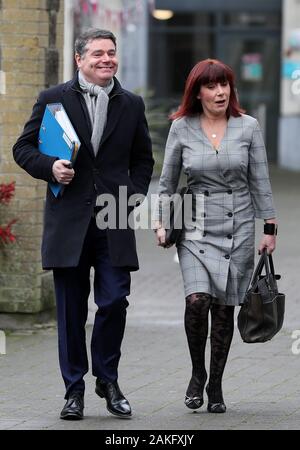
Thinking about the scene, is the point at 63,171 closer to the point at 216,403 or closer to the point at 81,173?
the point at 81,173

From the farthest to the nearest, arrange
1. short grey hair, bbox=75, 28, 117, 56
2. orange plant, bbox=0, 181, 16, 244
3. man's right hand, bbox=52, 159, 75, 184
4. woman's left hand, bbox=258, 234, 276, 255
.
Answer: orange plant, bbox=0, 181, 16, 244
woman's left hand, bbox=258, 234, 276, 255
short grey hair, bbox=75, 28, 117, 56
man's right hand, bbox=52, 159, 75, 184

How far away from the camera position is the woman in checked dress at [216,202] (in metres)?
7.12

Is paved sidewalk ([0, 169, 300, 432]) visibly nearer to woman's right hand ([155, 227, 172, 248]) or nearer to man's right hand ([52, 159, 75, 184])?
woman's right hand ([155, 227, 172, 248])

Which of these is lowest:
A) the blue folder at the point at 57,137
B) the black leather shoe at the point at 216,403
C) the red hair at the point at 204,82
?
the black leather shoe at the point at 216,403

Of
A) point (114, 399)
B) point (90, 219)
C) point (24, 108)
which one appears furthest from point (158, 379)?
point (24, 108)

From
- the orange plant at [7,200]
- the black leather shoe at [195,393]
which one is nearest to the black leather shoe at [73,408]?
the black leather shoe at [195,393]

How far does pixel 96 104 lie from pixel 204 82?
59 centimetres

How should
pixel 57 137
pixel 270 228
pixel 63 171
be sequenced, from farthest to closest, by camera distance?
pixel 270 228
pixel 57 137
pixel 63 171

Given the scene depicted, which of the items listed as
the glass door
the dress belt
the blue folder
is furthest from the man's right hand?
the glass door

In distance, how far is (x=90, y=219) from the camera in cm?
698

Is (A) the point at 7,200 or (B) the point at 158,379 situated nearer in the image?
(B) the point at 158,379

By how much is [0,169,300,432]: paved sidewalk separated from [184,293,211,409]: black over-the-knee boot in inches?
3.8

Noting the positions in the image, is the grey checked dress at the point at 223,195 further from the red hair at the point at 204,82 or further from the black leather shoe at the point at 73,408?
the black leather shoe at the point at 73,408

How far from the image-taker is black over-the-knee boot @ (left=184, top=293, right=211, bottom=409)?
709 cm
